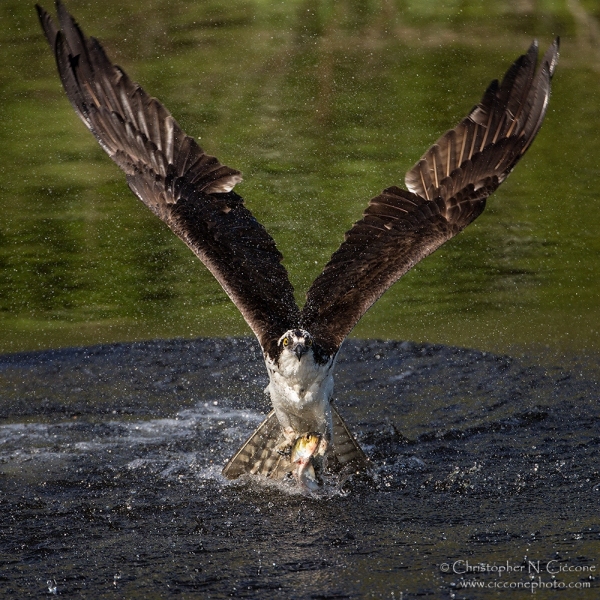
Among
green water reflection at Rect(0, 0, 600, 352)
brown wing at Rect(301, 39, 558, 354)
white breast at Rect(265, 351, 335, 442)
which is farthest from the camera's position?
green water reflection at Rect(0, 0, 600, 352)

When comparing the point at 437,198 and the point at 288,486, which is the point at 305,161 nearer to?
the point at 437,198

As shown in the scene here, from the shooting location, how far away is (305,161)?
13.9m

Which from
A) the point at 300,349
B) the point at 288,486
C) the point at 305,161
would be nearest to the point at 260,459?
the point at 288,486

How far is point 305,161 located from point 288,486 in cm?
719

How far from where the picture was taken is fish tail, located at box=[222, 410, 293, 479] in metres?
7.33

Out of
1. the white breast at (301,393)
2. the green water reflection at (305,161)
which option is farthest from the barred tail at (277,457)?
the green water reflection at (305,161)

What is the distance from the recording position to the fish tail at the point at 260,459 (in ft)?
24.0

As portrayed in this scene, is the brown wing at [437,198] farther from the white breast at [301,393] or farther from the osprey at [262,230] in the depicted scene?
the white breast at [301,393]

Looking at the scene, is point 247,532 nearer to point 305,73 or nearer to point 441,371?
point 441,371

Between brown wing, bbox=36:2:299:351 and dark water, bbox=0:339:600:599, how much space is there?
1.08 m

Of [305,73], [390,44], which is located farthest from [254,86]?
[390,44]

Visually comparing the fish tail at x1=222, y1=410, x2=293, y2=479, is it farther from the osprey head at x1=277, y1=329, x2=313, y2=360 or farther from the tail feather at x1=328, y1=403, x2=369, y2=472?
the osprey head at x1=277, y1=329, x2=313, y2=360

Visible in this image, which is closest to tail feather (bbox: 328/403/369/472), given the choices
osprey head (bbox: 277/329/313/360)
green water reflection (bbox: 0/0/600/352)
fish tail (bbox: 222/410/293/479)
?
fish tail (bbox: 222/410/293/479)

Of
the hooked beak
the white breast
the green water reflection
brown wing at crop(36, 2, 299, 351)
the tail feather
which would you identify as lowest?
the green water reflection
